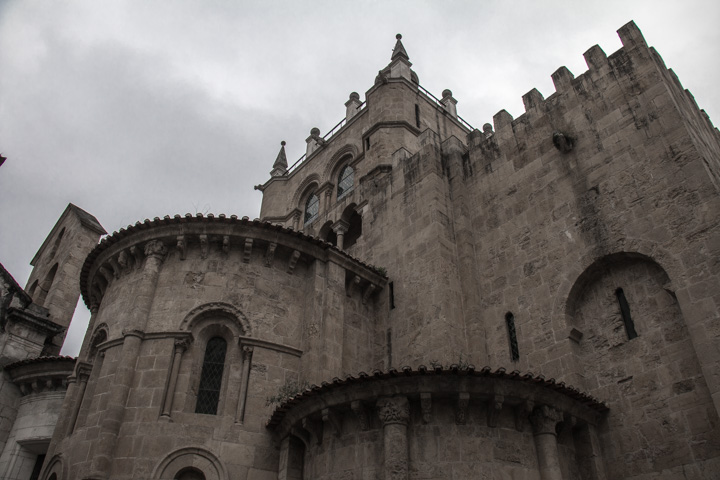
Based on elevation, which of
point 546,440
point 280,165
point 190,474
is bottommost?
point 190,474

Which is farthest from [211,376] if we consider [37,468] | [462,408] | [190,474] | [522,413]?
[37,468]

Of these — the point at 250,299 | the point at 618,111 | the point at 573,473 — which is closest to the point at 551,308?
the point at 573,473

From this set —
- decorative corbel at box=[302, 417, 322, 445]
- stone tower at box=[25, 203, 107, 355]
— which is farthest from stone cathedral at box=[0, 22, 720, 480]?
stone tower at box=[25, 203, 107, 355]

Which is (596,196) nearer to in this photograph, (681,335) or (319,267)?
(681,335)

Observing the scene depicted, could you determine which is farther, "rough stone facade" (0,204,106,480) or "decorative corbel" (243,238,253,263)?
"rough stone facade" (0,204,106,480)

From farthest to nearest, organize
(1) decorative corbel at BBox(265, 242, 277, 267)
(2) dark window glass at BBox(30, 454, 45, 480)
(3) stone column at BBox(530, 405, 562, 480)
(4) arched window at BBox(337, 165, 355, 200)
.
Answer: (4) arched window at BBox(337, 165, 355, 200), (2) dark window glass at BBox(30, 454, 45, 480), (1) decorative corbel at BBox(265, 242, 277, 267), (3) stone column at BBox(530, 405, 562, 480)

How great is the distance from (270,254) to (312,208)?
11641 millimetres

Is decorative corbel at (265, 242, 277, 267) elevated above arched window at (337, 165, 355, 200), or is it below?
below

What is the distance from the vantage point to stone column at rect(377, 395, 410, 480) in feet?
30.2

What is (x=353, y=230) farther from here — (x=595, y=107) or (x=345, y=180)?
(x=595, y=107)

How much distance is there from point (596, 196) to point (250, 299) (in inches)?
329

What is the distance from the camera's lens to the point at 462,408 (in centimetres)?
966

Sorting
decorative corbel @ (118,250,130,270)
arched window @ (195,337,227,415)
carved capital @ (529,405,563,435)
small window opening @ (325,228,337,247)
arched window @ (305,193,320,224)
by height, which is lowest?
carved capital @ (529,405,563,435)

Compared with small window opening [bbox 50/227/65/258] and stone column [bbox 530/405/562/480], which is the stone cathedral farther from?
small window opening [bbox 50/227/65/258]
